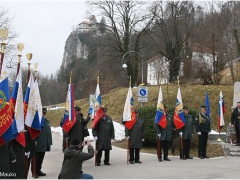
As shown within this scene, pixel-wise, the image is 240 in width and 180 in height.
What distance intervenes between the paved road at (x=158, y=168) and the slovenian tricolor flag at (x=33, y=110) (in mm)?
1659

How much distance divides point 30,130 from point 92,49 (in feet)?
102

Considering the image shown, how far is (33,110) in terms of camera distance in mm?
8242

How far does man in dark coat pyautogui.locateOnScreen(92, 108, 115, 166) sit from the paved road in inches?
18.9

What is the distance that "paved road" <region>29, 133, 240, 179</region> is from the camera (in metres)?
9.01

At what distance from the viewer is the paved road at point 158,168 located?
901cm

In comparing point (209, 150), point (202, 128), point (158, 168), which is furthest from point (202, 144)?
point (158, 168)

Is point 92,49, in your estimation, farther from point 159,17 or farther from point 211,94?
point 211,94

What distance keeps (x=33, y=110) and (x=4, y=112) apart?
1878 millimetres

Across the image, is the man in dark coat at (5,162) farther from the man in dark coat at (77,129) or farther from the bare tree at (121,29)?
the bare tree at (121,29)

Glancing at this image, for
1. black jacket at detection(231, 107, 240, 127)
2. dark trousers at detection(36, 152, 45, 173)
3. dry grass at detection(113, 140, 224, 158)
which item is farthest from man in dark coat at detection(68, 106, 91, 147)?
black jacket at detection(231, 107, 240, 127)

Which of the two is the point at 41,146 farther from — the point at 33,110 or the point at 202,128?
the point at 202,128

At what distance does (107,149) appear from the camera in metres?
11.1

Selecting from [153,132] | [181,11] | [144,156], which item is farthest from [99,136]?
[181,11]

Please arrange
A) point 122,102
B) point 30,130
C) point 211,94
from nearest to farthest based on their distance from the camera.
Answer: point 30,130 → point 211,94 → point 122,102
